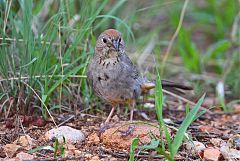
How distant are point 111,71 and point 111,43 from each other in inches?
8.3

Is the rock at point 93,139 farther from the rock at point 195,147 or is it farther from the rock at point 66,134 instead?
the rock at point 195,147

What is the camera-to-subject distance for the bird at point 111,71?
4.16m

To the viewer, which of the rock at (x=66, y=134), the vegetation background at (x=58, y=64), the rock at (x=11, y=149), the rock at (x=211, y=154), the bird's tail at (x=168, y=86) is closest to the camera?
the rock at (x=11, y=149)

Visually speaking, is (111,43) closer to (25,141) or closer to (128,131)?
(128,131)

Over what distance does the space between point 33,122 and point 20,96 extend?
0.21 m

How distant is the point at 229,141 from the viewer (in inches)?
156

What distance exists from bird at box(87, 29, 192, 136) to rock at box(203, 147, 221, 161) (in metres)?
0.83

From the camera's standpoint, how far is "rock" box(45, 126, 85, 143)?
3709 mm

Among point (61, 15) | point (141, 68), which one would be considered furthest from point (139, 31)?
point (61, 15)

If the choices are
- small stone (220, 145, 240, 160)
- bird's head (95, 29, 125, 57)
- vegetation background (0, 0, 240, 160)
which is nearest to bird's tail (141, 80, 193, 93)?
vegetation background (0, 0, 240, 160)

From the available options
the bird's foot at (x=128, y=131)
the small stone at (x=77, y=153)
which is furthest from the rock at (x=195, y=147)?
the small stone at (x=77, y=153)

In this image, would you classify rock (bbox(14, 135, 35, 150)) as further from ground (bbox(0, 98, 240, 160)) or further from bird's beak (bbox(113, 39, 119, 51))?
bird's beak (bbox(113, 39, 119, 51))

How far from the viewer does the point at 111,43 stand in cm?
413

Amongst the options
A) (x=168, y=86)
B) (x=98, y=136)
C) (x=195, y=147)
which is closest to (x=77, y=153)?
(x=98, y=136)
